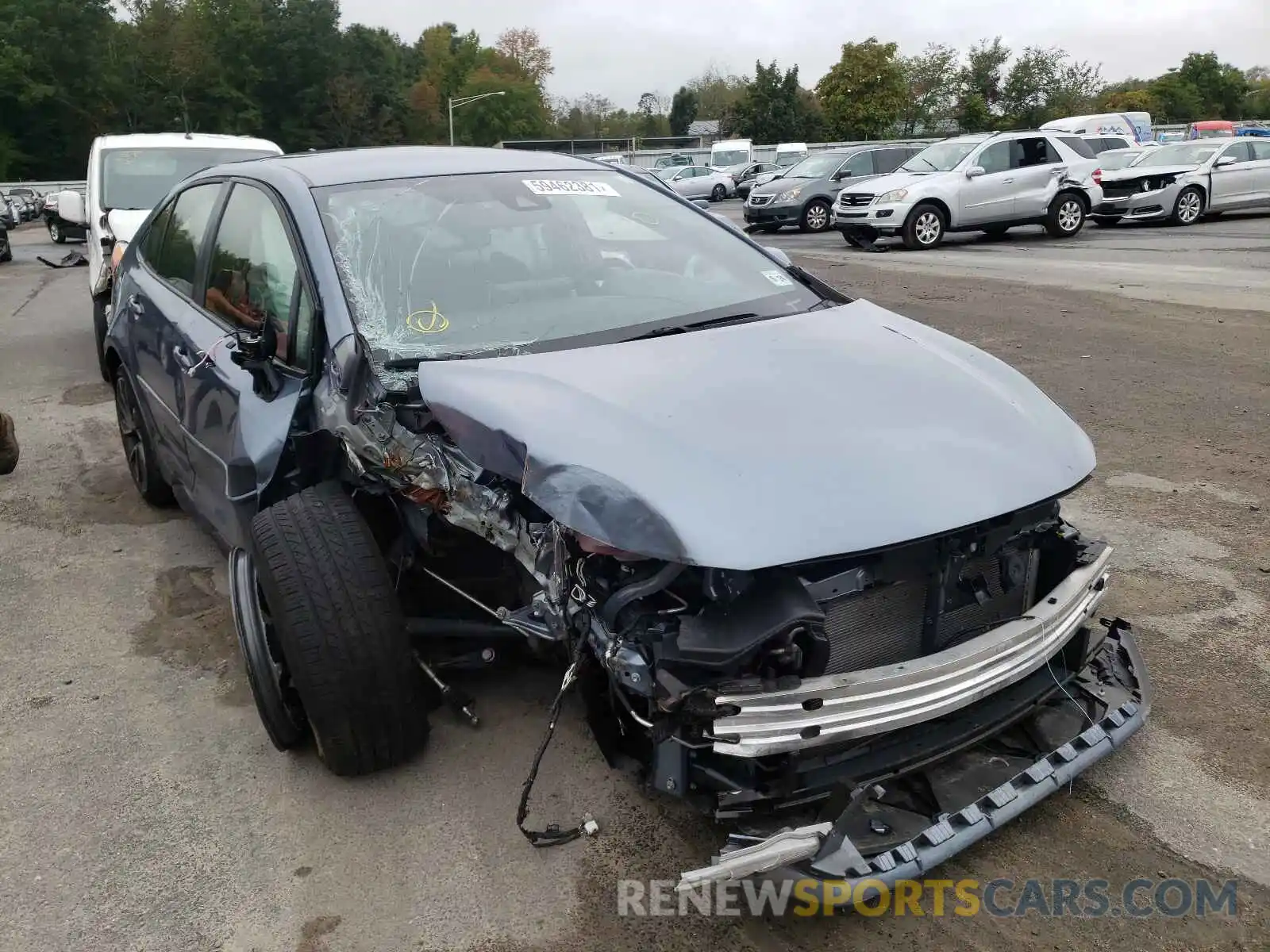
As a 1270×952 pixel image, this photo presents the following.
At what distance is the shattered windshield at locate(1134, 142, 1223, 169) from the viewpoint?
726 inches

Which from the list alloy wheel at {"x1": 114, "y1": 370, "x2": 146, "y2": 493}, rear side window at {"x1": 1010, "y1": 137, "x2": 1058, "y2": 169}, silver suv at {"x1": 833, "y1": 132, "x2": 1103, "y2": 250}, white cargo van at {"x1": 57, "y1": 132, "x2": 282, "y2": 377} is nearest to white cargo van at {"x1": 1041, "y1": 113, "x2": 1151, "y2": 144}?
silver suv at {"x1": 833, "y1": 132, "x2": 1103, "y2": 250}

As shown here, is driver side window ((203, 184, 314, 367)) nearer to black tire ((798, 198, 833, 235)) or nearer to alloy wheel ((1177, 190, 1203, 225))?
black tire ((798, 198, 833, 235))

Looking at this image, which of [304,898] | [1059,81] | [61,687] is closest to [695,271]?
[304,898]

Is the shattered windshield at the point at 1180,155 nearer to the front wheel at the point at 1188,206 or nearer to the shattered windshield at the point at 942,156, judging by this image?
the front wheel at the point at 1188,206

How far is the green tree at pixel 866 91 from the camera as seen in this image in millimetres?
58812

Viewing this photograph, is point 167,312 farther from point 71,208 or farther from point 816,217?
point 816,217

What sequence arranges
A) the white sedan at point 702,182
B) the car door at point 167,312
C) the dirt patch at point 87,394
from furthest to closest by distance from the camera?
the white sedan at point 702,182 → the dirt patch at point 87,394 → the car door at point 167,312

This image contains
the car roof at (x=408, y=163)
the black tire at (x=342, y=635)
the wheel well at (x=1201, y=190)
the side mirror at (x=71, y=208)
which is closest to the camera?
the black tire at (x=342, y=635)

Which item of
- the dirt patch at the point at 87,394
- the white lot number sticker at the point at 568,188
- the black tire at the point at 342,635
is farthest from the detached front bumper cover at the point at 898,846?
the dirt patch at the point at 87,394

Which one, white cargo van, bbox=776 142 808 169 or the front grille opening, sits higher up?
white cargo van, bbox=776 142 808 169

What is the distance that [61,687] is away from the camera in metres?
3.57

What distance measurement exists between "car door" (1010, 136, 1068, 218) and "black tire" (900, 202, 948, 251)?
1.32 meters

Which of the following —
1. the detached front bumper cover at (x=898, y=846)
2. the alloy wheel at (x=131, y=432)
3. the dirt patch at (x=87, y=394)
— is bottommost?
the detached front bumper cover at (x=898, y=846)

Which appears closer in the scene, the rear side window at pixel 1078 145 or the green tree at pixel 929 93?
the rear side window at pixel 1078 145
